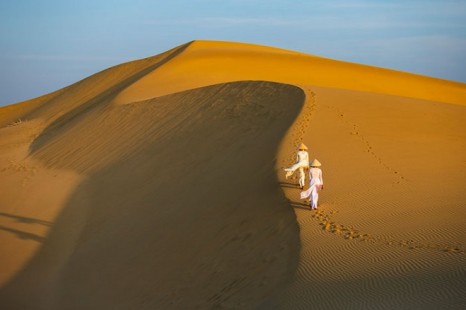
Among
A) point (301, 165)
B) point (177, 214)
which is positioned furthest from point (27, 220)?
point (301, 165)

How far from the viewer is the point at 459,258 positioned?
8008mm

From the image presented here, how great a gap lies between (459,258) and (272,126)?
1030 cm

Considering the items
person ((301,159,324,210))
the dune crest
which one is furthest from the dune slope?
the dune crest

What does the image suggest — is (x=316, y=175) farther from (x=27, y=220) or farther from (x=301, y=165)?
(x=27, y=220)

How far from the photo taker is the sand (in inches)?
332

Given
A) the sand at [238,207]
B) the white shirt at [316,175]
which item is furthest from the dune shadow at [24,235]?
the white shirt at [316,175]

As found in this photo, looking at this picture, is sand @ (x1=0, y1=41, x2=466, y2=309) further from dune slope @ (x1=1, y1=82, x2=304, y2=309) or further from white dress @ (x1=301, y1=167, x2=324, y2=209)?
white dress @ (x1=301, y1=167, x2=324, y2=209)

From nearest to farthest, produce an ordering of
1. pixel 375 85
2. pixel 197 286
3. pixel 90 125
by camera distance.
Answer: pixel 197 286 → pixel 90 125 → pixel 375 85

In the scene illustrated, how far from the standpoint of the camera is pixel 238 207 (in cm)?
1238

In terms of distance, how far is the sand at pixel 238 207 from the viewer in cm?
843

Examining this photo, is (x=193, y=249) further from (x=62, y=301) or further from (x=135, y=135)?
(x=135, y=135)

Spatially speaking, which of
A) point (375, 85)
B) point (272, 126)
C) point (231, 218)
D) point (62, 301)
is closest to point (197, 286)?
point (231, 218)

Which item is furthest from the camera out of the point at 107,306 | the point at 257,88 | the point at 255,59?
the point at 255,59

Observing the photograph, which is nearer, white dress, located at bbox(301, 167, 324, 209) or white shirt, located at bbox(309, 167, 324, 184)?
white dress, located at bbox(301, 167, 324, 209)
